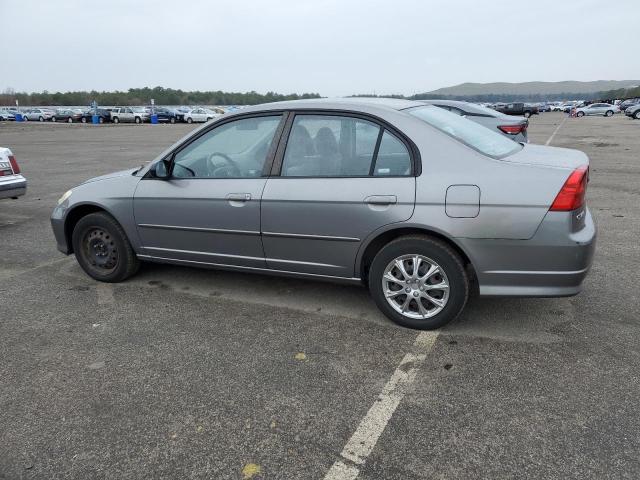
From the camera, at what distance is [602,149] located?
17.1 metres

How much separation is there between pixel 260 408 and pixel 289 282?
6.69 feet

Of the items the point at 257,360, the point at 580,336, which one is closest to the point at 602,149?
the point at 580,336

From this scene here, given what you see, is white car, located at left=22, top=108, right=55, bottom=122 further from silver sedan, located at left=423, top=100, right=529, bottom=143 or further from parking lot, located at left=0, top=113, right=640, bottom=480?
parking lot, located at left=0, top=113, right=640, bottom=480

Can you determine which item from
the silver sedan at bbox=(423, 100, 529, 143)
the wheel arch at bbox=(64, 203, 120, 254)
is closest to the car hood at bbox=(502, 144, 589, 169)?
the wheel arch at bbox=(64, 203, 120, 254)

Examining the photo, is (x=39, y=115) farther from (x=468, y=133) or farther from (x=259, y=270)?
(x=468, y=133)

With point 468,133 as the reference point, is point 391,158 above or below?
below

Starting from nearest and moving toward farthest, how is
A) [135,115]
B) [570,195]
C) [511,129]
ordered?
[570,195], [511,129], [135,115]

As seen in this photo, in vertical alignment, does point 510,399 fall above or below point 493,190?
below

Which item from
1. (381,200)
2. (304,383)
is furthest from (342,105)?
(304,383)

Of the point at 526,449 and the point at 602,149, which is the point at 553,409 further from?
the point at 602,149

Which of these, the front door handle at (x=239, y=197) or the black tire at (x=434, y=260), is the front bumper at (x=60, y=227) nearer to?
the front door handle at (x=239, y=197)

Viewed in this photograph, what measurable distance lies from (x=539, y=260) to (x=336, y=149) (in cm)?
162

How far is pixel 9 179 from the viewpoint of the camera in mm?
7406

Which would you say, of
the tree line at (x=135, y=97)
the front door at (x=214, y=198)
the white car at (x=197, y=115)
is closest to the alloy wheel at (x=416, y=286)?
the front door at (x=214, y=198)
